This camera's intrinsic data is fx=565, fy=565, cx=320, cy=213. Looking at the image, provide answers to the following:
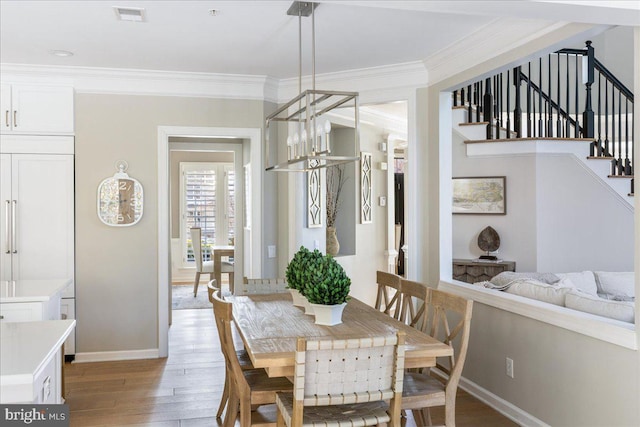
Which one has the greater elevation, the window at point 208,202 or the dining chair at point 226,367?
the window at point 208,202

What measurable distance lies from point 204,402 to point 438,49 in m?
3.12

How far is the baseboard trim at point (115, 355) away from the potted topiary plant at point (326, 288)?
269 cm

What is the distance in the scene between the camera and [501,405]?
12.2ft

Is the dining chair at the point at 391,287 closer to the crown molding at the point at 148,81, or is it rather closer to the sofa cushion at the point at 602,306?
the sofa cushion at the point at 602,306

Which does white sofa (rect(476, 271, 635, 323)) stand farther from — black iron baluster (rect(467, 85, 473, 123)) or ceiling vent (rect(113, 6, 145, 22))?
ceiling vent (rect(113, 6, 145, 22))

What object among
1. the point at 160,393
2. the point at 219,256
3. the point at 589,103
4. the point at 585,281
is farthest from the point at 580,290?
the point at 219,256

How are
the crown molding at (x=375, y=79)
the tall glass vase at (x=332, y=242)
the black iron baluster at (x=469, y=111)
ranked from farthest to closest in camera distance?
the tall glass vase at (x=332, y=242)
the black iron baluster at (x=469, y=111)
the crown molding at (x=375, y=79)

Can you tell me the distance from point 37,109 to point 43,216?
0.92m

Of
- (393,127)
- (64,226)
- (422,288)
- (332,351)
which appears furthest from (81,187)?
(393,127)

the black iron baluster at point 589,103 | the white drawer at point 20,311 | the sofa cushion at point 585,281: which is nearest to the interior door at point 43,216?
the white drawer at point 20,311

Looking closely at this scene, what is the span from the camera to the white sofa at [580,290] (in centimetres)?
301

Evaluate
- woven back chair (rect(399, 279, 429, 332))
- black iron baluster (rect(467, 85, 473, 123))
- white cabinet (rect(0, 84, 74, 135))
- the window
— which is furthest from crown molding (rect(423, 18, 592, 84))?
the window

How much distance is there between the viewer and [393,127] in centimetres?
761

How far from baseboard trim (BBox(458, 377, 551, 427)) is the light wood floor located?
0.14 feet
